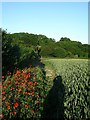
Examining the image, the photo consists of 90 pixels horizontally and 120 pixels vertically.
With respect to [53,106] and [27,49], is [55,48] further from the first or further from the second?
[53,106]

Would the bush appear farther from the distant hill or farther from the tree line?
the distant hill

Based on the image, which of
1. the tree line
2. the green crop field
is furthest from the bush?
the tree line

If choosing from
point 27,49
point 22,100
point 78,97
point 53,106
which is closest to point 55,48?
point 27,49

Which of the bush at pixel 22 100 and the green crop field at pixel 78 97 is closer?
the green crop field at pixel 78 97

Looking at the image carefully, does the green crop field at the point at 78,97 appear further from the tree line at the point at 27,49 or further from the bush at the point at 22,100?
the tree line at the point at 27,49

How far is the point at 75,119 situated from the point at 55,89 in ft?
9.40

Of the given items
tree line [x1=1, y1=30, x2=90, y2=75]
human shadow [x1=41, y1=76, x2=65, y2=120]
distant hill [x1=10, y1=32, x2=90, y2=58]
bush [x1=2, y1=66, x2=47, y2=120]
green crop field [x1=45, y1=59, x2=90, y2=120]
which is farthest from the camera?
distant hill [x1=10, y1=32, x2=90, y2=58]

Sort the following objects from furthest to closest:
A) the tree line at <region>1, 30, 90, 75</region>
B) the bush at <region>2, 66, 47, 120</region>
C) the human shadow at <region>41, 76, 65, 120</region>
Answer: the tree line at <region>1, 30, 90, 75</region> < the human shadow at <region>41, 76, 65, 120</region> < the bush at <region>2, 66, 47, 120</region>

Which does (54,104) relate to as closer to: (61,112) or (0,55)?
(61,112)

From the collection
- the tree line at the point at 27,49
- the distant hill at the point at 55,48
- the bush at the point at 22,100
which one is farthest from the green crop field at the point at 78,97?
the distant hill at the point at 55,48

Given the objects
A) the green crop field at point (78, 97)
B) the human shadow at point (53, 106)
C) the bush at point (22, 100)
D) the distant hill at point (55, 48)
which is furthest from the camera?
the distant hill at point (55, 48)

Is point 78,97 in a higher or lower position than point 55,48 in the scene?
lower

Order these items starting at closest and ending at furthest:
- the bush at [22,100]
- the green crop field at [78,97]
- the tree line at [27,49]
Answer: the green crop field at [78,97], the bush at [22,100], the tree line at [27,49]

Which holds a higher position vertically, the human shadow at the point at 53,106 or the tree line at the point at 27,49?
the tree line at the point at 27,49
